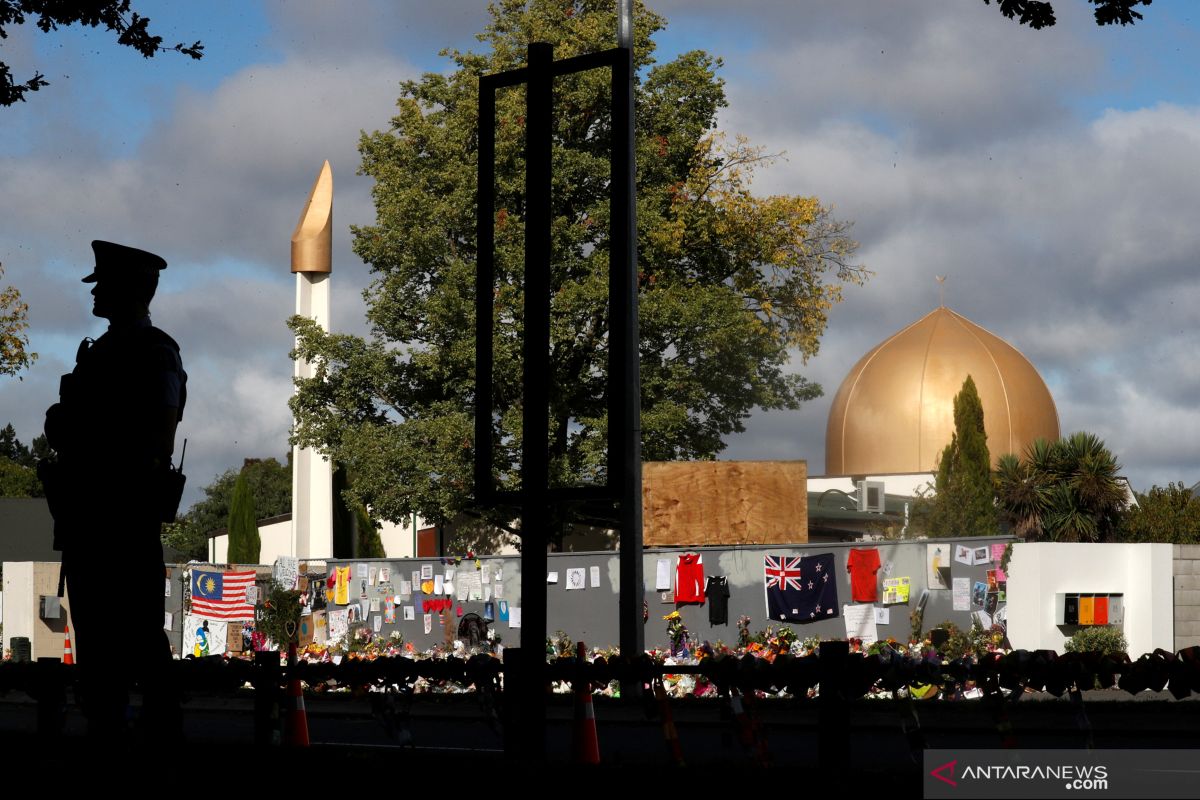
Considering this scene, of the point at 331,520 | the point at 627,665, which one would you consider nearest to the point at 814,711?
the point at 627,665

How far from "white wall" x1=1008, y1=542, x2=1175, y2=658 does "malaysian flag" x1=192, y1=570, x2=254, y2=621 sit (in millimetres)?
14203

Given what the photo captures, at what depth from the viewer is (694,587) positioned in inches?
841

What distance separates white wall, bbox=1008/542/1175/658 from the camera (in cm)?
2183

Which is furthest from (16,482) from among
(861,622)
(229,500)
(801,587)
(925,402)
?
(861,622)

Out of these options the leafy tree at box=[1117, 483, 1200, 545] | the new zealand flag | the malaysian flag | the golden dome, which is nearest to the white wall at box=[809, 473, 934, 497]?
the golden dome

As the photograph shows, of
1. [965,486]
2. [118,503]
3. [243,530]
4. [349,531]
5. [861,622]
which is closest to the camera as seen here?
[118,503]

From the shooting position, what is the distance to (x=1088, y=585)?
22844mm

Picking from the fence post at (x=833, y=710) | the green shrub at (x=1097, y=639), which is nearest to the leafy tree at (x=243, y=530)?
the green shrub at (x=1097, y=639)

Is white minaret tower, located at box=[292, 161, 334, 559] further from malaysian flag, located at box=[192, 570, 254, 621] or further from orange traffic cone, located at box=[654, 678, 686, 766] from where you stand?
orange traffic cone, located at box=[654, 678, 686, 766]

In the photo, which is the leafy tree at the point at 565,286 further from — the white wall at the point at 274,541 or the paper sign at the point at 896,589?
the white wall at the point at 274,541

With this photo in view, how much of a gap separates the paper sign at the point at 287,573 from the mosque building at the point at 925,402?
35.2 metres

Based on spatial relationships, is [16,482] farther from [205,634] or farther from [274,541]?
[205,634]

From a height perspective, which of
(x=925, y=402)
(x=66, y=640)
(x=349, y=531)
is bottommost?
(x=66, y=640)

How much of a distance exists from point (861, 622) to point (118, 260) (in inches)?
630
